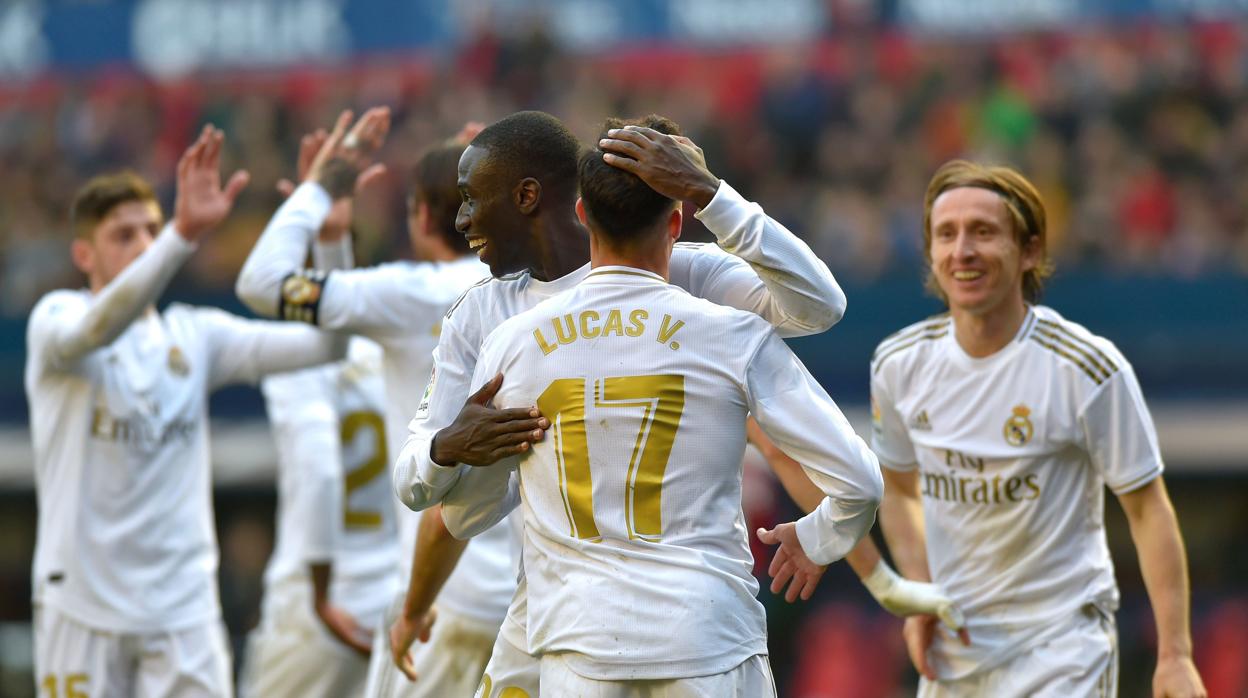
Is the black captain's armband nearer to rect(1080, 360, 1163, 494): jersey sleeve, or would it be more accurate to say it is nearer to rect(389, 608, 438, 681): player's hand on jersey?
rect(389, 608, 438, 681): player's hand on jersey

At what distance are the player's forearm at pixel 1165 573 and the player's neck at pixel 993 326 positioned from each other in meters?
0.64

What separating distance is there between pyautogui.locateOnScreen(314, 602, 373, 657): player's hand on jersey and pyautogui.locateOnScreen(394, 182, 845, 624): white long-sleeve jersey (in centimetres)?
314

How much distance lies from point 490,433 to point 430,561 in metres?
1.12

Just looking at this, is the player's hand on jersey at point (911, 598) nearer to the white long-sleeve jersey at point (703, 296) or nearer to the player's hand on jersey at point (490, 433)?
the white long-sleeve jersey at point (703, 296)

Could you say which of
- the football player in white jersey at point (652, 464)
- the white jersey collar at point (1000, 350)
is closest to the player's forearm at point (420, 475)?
the football player in white jersey at point (652, 464)

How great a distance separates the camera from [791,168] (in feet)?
44.8

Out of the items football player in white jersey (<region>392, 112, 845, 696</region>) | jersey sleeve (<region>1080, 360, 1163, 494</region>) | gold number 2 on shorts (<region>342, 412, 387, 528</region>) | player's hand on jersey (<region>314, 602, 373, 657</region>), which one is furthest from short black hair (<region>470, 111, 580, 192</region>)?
gold number 2 on shorts (<region>342, 412, 387, 528</region>)

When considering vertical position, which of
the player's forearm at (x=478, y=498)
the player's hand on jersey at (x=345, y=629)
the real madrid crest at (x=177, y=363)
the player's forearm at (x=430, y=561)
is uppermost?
the real madrid crest at (x=177, y=363)

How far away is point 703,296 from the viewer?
4121 millimetres

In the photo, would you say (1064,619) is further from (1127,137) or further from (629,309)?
(1127,137)

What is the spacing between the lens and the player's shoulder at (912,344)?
5.25 meters

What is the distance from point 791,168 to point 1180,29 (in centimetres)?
335

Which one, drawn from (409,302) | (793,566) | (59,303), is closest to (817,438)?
(793,566)

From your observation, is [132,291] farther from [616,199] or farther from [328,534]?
[616,199]
